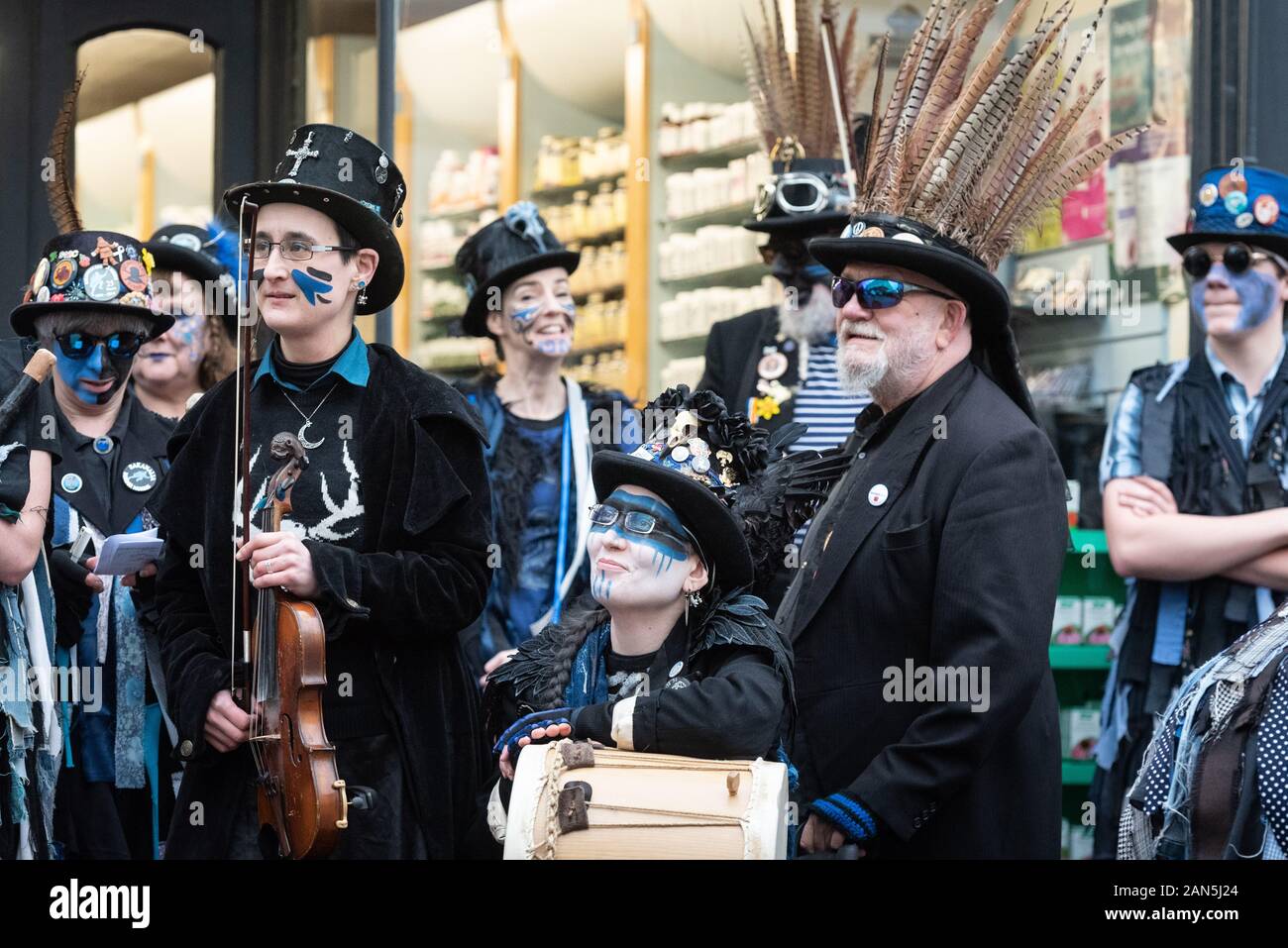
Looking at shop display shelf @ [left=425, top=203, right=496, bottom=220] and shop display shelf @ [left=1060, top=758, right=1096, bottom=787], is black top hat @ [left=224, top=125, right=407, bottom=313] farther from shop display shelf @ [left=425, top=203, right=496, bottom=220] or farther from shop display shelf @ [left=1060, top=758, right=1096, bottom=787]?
shop display shelf @ [left=425, top=203, right=496, bottom=220]

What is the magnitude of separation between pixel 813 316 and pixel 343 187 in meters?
2.15

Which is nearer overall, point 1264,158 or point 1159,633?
point 1159,633

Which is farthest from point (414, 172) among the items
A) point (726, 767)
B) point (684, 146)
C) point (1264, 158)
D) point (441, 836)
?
point (726, 767)

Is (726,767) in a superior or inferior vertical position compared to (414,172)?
inferior

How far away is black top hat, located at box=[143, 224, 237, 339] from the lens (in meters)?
6.53

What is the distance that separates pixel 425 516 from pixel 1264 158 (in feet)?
15.2

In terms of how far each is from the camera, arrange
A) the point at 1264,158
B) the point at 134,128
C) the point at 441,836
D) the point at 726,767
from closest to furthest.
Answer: the point at 726,767 → the point at 441,836 → the point at 1264,158 → the point at 134,128

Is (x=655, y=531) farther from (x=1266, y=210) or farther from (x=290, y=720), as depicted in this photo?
(x=1266, y=210)

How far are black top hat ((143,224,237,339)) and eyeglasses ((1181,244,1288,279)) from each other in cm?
327

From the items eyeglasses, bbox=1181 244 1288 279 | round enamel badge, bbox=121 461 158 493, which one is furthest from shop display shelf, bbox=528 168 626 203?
round enamel badge, bbox=121 461 158 493

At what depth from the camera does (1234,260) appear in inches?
243
